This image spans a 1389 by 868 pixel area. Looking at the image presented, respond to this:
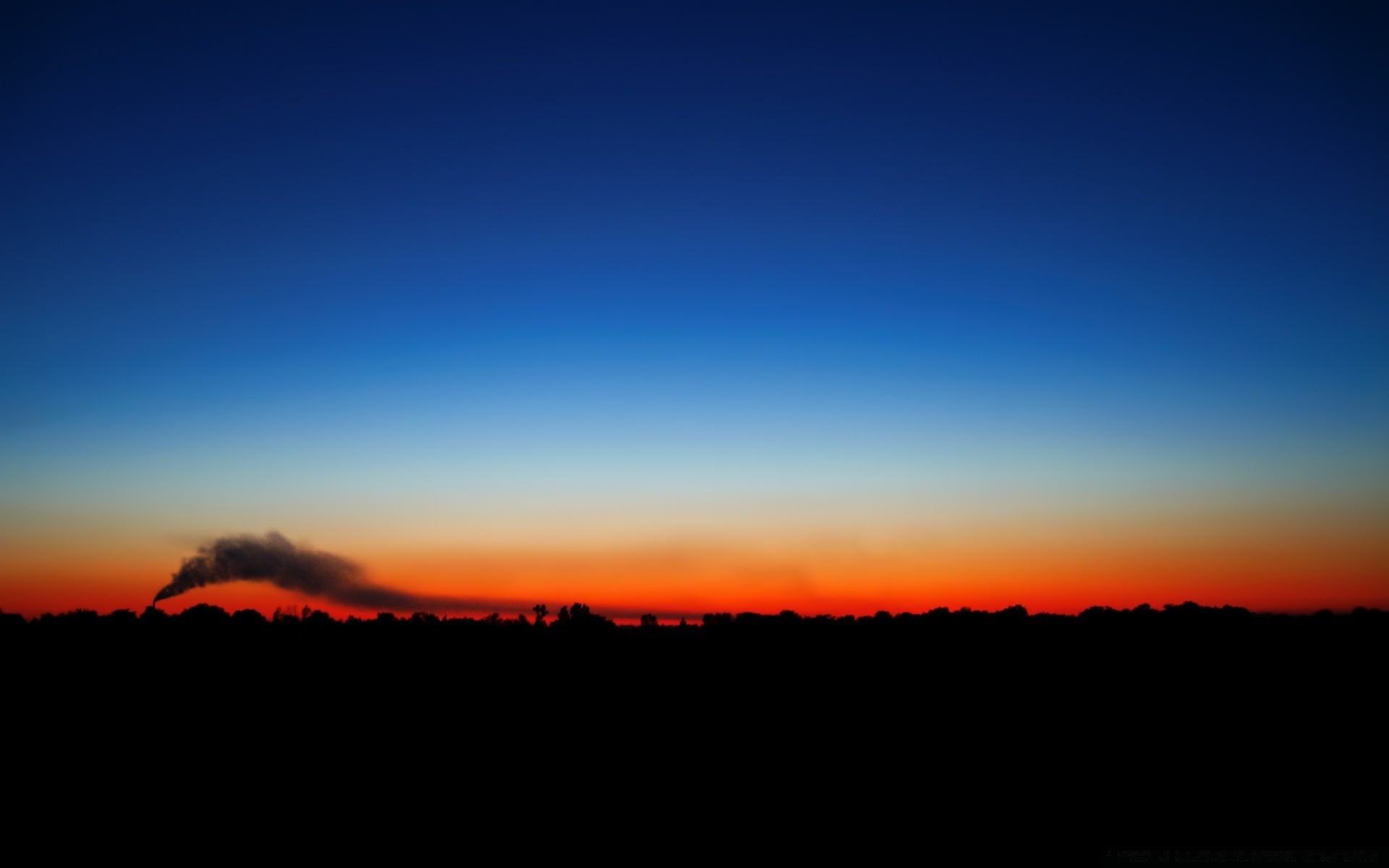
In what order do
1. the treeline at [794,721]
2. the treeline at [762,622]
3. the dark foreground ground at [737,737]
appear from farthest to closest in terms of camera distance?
the treeline at [762,622]
the treeline at [794,721]
the dark foreground ground at [737,737]

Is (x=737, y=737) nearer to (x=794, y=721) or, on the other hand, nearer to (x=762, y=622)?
(x=794, y=721)

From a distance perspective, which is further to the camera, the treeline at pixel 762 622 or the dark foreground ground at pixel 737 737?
the treeline at pixel 762 622

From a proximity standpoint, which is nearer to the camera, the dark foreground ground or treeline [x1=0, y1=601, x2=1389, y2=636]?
the dark foreground ground

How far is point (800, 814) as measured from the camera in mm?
19781

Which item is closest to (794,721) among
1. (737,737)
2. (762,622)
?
(737,737)

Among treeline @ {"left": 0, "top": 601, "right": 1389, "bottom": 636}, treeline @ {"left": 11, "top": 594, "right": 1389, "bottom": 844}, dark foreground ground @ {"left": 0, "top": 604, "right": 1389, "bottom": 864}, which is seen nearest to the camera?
dark foreground ground @ {"left": 0, "top": 604, "right": 1389, "bottom": 864}

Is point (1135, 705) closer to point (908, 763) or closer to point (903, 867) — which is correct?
point (908, 763)

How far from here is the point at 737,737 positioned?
77.5ft

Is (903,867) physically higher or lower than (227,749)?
lower

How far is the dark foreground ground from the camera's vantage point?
63.1 ft

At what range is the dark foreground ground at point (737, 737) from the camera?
1922 centimetres

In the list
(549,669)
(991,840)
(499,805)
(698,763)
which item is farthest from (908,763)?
(549,669)

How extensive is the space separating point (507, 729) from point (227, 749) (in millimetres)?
8066

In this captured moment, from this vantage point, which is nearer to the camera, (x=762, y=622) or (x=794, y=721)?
(x=794, y=721)
